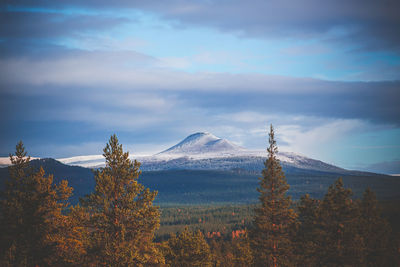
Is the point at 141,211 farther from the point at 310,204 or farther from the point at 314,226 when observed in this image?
the point at 310,204

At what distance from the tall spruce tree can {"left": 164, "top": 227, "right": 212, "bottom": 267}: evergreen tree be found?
8.44 meters

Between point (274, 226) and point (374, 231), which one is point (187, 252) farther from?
point (374, 231)

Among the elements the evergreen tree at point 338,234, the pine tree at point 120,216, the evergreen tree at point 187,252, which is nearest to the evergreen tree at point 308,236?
the evergreen tree at point 338,234

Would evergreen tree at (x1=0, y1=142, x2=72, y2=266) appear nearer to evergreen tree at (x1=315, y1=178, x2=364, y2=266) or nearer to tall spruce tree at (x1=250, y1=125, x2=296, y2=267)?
tall spruce tree at (x1=250, y1=125, x2=296, y2=267)

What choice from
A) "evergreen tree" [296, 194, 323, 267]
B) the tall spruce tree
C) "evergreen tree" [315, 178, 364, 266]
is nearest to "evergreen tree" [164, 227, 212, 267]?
the tall spruce tree

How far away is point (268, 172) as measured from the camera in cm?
4438

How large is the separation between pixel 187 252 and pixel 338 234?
58.7 feet

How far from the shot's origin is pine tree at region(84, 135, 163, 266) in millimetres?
28594

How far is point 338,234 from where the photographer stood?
42562 millimetres

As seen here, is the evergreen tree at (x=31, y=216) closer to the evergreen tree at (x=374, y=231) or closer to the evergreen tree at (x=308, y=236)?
the evergreen tree at (x=308, y=236)

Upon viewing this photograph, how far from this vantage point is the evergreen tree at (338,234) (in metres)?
41.5

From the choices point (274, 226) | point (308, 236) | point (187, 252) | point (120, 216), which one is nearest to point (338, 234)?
point (308, 236)

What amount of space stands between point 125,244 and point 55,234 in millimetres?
5198

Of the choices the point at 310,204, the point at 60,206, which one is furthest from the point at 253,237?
the point at 60,206
